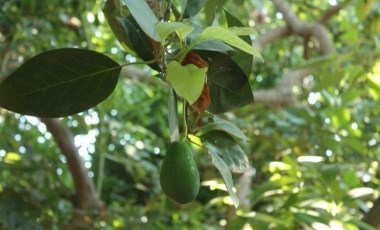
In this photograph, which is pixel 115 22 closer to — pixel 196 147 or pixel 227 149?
pixel 227 149

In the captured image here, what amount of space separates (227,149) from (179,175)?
0.09 metres

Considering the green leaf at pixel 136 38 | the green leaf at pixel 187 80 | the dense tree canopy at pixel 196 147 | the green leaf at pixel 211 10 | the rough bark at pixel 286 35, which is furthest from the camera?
the rough bark at pixel 286 35

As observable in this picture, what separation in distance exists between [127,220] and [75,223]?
5.8 inches

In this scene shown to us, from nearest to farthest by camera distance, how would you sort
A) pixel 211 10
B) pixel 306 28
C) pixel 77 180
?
pixel 211 10
pixel 77 180
pixel 306 28

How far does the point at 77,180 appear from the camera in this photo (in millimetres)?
1884

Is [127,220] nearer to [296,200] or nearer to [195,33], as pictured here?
[296,200]

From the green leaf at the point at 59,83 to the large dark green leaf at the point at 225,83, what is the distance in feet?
0.29

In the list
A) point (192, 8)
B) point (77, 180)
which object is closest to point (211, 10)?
point (192, 8)

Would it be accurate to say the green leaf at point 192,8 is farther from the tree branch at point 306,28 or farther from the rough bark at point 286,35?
the tree branch at point 306,28

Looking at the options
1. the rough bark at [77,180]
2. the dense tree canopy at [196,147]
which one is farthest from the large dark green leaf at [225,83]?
the rough bark at [77,180]

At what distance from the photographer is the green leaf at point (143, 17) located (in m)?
0.46

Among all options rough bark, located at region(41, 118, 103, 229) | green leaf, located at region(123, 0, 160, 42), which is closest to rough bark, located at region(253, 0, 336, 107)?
rough bark, located at region(41, 118, 103, 229)

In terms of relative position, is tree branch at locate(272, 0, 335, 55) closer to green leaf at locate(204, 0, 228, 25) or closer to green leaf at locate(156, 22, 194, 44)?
green leaf at locate(204, 0, 228, 25)

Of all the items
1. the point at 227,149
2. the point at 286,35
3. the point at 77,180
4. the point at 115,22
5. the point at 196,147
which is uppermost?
the point at 115,22
